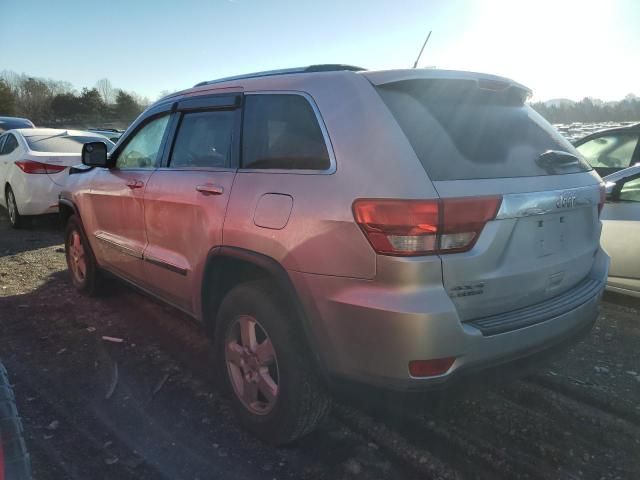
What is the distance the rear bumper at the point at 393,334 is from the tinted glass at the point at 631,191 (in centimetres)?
266

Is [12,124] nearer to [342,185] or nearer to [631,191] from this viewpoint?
[631,191]

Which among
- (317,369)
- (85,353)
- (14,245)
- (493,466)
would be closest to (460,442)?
(493,466)

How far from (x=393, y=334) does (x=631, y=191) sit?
11.2 ft

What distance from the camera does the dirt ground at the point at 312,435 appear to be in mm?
2445

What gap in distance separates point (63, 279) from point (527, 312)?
16.4 ft

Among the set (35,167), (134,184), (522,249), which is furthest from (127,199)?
(35,167)

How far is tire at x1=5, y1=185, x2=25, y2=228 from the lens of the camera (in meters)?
8.07

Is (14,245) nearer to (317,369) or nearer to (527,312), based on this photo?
(317,369)

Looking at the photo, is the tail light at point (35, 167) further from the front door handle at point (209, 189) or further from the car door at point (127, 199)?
the front door handle at point (209, 189)

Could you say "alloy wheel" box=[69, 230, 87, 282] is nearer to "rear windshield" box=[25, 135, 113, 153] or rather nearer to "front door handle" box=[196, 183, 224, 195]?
"front door handle" box=[196, 183, 224, 195]

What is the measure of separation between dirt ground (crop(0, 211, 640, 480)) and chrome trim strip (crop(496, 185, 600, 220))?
2.71 ft

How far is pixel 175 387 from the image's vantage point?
3258 millimetres

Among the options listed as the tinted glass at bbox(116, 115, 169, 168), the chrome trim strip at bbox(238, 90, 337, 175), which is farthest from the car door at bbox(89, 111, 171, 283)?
the chrome trim strip at bbox(238, 90, 337, 175)

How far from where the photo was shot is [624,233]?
4219 millimetres
